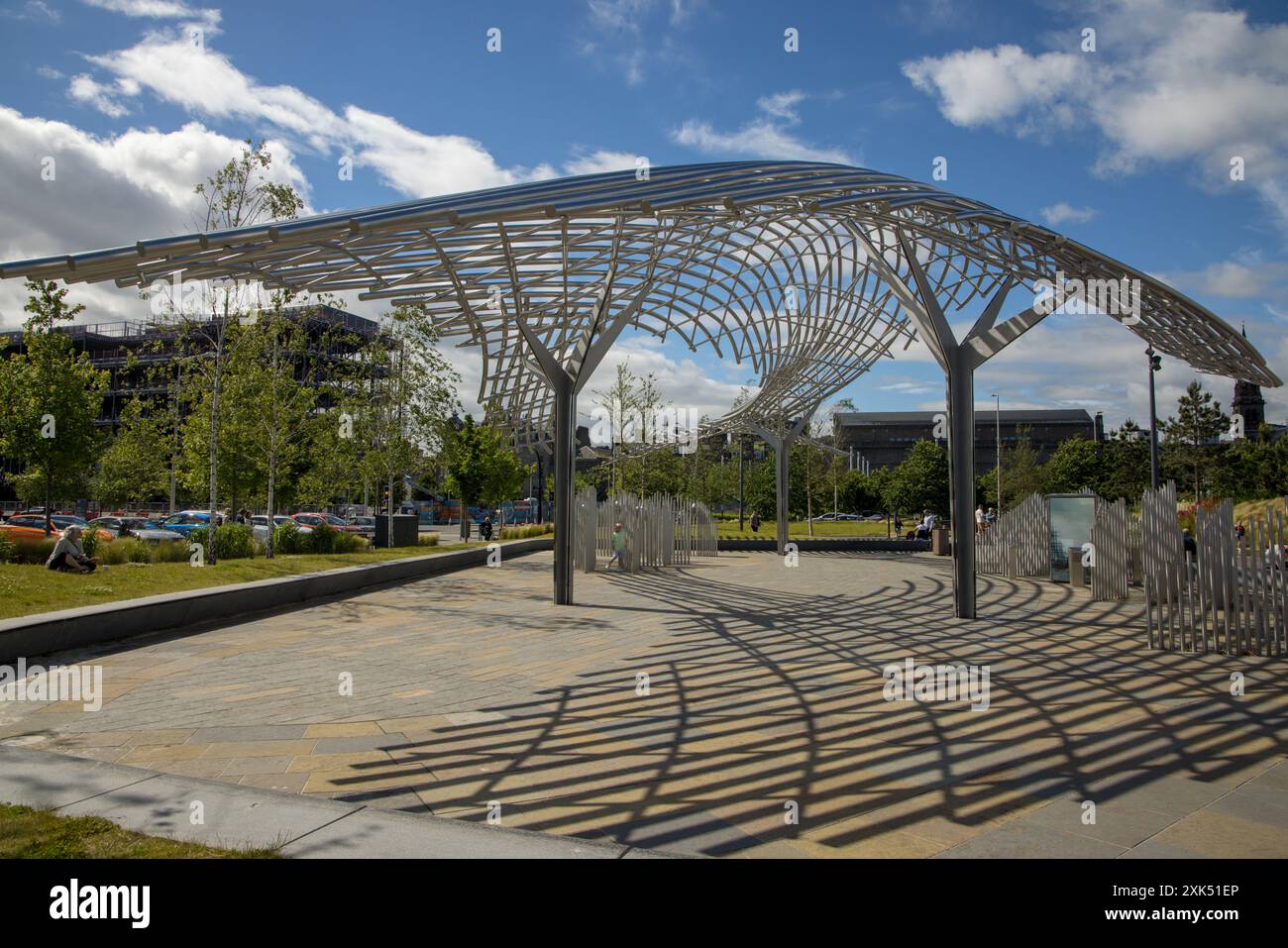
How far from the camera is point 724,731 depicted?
7031 millimetres

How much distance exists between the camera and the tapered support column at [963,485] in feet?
47.0

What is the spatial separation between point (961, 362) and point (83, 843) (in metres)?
14.6

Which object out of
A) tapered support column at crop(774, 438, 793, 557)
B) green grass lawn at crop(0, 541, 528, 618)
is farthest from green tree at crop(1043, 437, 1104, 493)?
green grass lawn at crop(0, 541, 528, 618)

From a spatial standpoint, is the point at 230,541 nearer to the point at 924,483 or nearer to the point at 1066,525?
the point at 1066,525

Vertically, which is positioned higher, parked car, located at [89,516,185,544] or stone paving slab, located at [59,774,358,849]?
parked car, located at [89,516,185,544]

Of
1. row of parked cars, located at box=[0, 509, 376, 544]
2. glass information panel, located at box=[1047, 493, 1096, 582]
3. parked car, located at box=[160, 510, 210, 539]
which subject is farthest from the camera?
parked car, located at box=[160, 510, 210, 539]

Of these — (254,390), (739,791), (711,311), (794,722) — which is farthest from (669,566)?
(739,791)

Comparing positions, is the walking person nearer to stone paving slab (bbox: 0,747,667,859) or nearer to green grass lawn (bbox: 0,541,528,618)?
green grass lawn (bbox: 0,541,528,618)

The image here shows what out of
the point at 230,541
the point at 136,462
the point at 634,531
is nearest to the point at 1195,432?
the point at 634,531

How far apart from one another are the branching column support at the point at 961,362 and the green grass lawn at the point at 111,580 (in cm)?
1343

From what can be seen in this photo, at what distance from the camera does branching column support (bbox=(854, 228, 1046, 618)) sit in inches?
565

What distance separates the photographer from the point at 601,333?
16.9m
